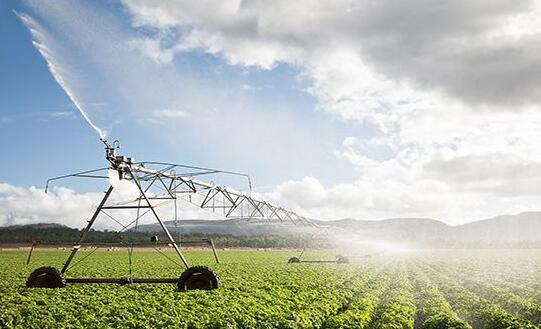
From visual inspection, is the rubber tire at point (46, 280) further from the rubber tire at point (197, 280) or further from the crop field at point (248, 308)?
the rubber tire at point (197, 280)

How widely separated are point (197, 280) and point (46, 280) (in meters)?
7.15

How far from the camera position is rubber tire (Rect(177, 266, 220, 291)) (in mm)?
22891

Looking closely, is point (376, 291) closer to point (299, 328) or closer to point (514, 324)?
point (514, 324)

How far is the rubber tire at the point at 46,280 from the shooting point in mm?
23562

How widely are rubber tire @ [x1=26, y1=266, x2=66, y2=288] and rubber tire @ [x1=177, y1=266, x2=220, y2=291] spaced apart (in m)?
5.60

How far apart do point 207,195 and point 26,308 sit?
45.7ft

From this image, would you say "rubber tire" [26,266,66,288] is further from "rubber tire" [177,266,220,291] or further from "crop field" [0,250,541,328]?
"rubber tire" [177,266,220,291]

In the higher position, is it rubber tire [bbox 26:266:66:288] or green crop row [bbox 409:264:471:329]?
rubber tire [bbox 26:266:66:288]

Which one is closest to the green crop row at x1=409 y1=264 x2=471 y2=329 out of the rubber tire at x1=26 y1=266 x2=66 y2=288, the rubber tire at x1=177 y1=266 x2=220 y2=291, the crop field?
the crop field

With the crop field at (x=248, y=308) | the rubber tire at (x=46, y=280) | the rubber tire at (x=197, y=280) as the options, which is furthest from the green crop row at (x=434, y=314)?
the rubber tire at (x=46, y=280)

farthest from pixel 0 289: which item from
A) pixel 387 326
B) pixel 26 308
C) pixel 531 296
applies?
pixel 531 296

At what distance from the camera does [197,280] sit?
23.0 m

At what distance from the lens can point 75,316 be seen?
1616 cm

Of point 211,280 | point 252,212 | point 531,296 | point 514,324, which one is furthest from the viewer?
point 252,212
